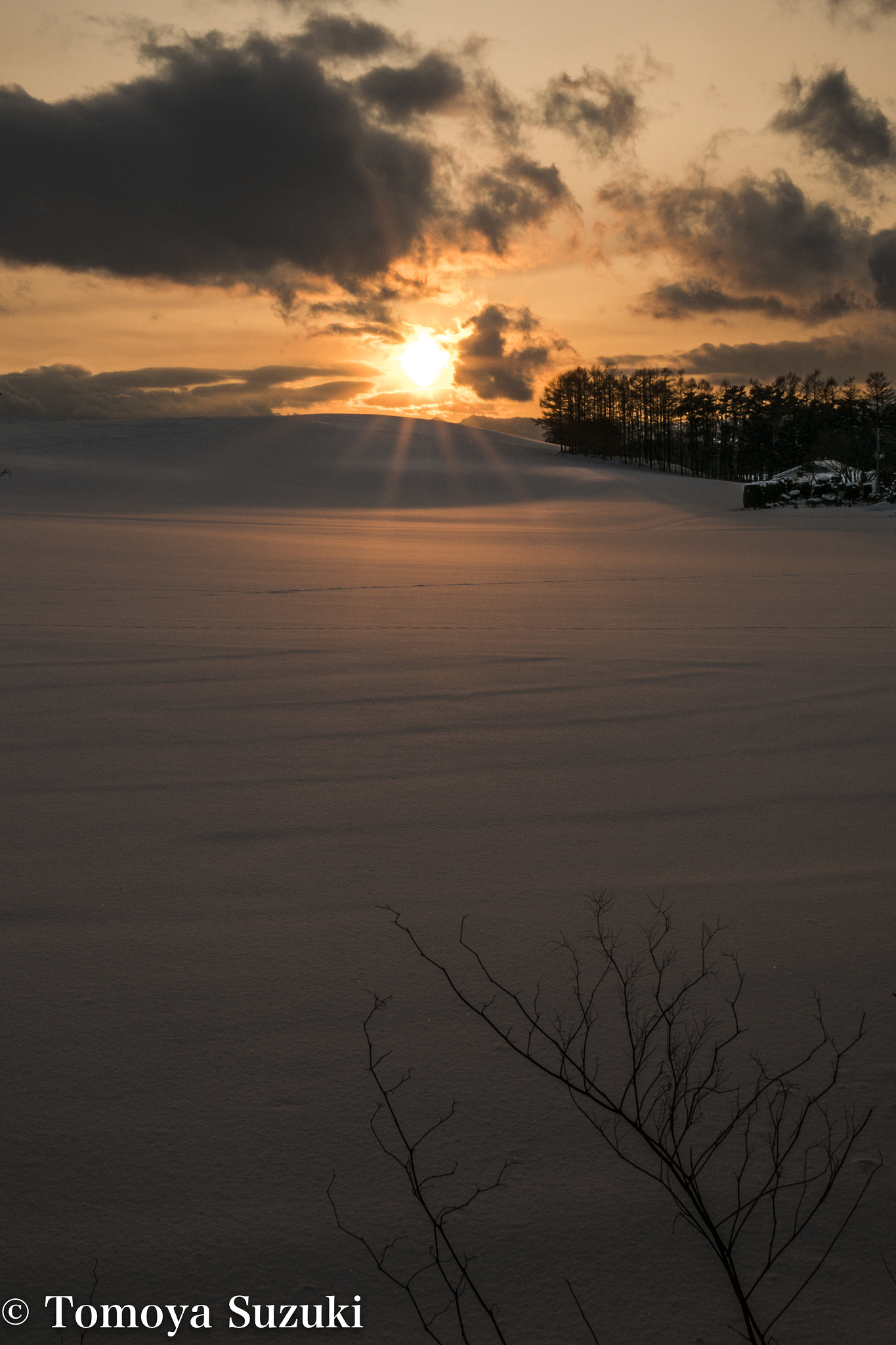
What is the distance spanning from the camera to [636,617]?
30.3 ft

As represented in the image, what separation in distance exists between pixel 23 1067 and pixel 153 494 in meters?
33.6

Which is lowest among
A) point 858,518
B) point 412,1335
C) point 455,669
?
point 412,1335

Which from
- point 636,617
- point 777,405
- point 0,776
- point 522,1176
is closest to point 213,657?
point 0,776

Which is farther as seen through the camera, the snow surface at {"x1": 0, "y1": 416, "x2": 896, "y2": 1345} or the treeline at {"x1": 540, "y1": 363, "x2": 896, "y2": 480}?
the treeline at {"x1": 540, "y1": 363, "x2": 896, "y2": 480}

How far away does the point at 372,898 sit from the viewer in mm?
3016

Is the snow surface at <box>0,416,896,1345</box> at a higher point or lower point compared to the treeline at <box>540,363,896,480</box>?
lower

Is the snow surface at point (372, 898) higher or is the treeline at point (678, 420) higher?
the treeline at point (678, 420)

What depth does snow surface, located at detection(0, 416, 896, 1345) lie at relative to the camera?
5.56 ft

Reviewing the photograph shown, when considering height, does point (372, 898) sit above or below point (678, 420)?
below

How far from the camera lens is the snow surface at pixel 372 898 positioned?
1.69 meters

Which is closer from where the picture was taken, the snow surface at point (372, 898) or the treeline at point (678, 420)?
the snow surface at point (372, 898)

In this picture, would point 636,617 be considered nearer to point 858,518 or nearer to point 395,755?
point 395,755

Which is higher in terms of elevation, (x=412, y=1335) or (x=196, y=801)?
(x=196, y=801)

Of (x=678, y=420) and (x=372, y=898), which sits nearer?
(x=372, y=898)
